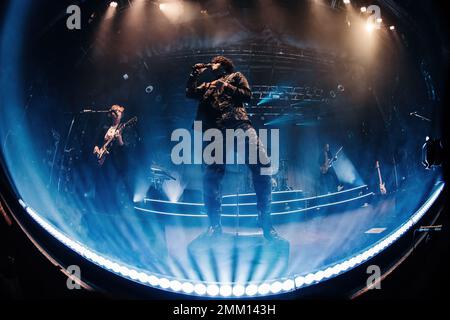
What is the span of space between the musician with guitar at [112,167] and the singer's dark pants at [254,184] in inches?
34.5

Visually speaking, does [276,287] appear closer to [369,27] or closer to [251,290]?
[251,290]

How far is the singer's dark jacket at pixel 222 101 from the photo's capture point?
68.4 inches

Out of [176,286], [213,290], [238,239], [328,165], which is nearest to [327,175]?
[328,165]

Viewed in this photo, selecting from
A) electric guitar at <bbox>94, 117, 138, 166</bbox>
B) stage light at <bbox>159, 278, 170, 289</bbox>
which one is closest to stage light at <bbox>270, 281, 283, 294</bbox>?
stage light at <bbox>159, 278, 170, 289</bbox>

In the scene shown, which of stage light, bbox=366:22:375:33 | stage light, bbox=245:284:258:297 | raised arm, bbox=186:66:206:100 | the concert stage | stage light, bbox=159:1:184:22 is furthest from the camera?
stage light, bbox=159:1:184:22

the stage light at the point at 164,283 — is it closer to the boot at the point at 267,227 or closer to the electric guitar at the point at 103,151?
the boot at the point at 267,227

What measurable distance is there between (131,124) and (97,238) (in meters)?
1.09

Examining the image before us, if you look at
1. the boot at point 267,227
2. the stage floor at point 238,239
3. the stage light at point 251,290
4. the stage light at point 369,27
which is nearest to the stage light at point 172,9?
the stage light at point 369,27

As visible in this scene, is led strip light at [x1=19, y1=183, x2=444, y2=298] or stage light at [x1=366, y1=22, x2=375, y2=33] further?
stage light at [x1=366, y1=22, x2=375, y2=33]

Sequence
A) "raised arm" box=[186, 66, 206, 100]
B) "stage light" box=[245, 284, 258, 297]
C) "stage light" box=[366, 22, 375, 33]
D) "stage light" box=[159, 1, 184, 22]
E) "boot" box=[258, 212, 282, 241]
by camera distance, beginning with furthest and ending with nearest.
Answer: "stage light" box=[159, 1, 184, 22], "stage light" box=[366, 22, 375, 33], "raised arm" box=[186, 66, 206, 100], "boot" box=[258, 212, 282, 241], "stage light" box=[245, 284, 258, 297]

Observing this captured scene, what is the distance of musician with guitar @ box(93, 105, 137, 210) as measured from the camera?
7.28ft

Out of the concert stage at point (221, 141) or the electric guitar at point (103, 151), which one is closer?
the concert stage at point (221, 141)

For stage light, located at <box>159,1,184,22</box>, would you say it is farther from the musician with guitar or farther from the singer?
the musician with guitar
